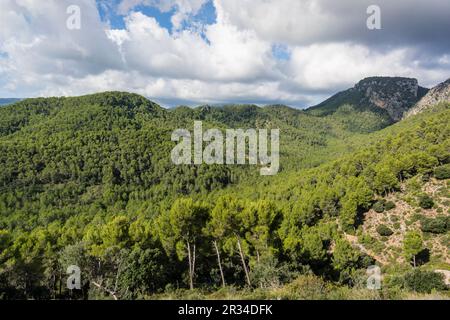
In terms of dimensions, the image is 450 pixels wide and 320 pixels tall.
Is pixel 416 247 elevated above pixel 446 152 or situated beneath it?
situated beneath

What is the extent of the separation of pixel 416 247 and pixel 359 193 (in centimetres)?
1675

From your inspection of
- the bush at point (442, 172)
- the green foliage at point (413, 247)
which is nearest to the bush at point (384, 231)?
the green foliage at point (413, 247)

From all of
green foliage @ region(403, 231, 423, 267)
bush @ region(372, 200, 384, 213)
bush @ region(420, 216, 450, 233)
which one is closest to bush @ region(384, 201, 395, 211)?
bush @ region(372, 200, 384, 213)

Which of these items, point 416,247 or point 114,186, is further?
point 114,186

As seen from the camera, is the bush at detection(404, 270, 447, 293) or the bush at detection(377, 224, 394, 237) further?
the bush at detection(377, 224, 394, 237)

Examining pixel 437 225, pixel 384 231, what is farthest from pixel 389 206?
pixel 437 225

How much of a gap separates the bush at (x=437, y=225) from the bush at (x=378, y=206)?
8913 millimetres

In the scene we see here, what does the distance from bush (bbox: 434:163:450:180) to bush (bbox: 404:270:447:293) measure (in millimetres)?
37981

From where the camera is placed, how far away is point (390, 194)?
55.6m

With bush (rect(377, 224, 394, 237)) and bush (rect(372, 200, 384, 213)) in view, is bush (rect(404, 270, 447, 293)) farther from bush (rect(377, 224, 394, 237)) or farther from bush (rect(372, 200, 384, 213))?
bush (rect(372, 200, 384, 213))

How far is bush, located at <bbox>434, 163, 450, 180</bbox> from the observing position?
5029 centimetres

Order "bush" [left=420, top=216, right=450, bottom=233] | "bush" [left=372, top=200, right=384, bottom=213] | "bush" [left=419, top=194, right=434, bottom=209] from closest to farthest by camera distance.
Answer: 1. "bush" [left=420, top=216, right=450, bottom=233]
2. "bush" [left=419, top=194, right=434, bottom=209]
3. "bush" [left=372, top=200, right=384, bottom=213]
